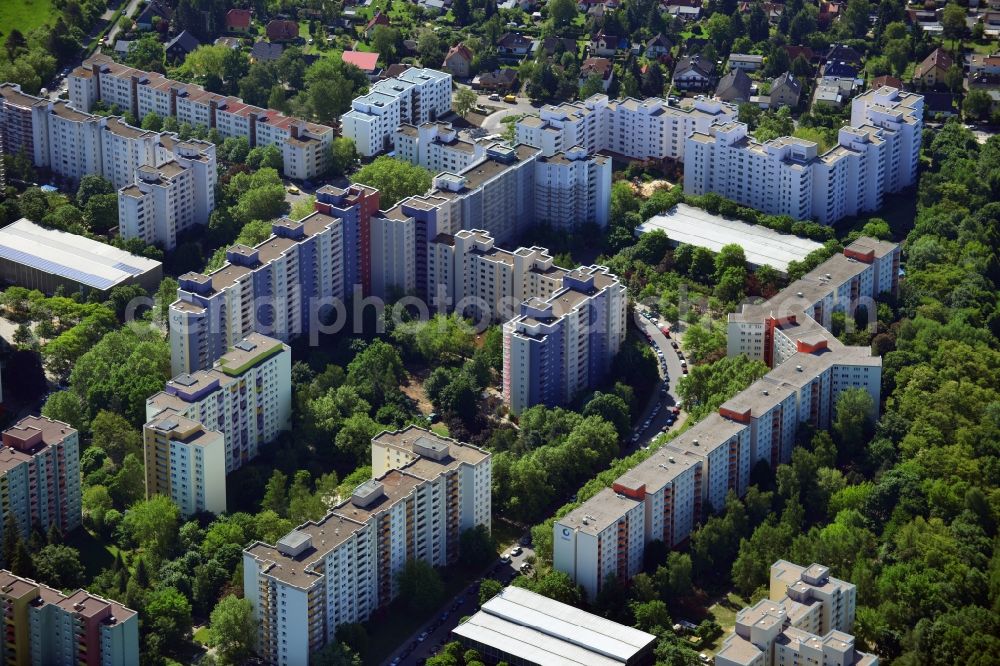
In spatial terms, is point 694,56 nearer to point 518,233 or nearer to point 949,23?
point 949,23

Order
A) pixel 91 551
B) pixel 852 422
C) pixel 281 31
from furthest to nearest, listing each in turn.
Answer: pixel 281 31, pixel 852 422, pixel 91 551

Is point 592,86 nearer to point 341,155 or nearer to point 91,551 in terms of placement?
point 341,155

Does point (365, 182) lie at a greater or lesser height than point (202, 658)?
greater

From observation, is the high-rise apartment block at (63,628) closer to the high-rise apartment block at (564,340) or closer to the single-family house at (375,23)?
the high-rise apartment block at (564,340)

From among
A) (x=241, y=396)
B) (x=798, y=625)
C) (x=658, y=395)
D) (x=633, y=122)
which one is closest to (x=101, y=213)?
(x=241, y=396)

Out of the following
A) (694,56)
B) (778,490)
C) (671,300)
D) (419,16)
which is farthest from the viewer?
(419,16)

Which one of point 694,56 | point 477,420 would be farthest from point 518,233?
point 694,56
